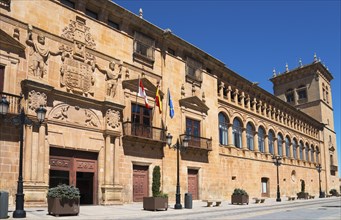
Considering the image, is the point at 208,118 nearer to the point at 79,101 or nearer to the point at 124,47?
the point at 124,47

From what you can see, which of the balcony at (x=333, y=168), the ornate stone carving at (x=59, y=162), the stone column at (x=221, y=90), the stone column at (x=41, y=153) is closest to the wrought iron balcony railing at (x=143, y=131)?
the ornate stone carving at (x=59, y=162)

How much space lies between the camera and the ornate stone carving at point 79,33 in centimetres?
2142

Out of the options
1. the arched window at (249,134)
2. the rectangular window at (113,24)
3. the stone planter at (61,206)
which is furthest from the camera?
the arched window at (249,134)

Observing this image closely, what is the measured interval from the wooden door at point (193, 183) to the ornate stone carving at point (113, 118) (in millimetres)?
8543

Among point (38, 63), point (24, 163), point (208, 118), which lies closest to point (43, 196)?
point (24, 163)

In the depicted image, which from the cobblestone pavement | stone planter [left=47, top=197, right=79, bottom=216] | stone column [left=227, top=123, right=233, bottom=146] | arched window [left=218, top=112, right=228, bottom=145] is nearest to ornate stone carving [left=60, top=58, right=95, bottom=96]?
the cobblestone pavement

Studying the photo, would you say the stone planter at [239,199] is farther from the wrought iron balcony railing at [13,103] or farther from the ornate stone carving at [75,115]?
the wrought iron balcony railing at [13,103]

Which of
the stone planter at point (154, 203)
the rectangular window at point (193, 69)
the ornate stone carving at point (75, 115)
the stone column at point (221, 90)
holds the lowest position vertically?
the stone planter at point (154, 203)

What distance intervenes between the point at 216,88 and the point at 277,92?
3834 centimetres

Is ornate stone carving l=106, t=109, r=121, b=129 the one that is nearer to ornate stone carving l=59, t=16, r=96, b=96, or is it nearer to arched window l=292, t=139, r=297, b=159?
ornate stone carving l=59, t=16, r=96, b=96

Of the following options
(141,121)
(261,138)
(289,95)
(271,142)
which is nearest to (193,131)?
(141,121)

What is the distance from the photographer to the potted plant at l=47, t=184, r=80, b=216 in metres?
15.3

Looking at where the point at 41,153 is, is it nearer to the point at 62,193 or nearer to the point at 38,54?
the point at 62,193

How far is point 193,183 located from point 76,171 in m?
11.1
